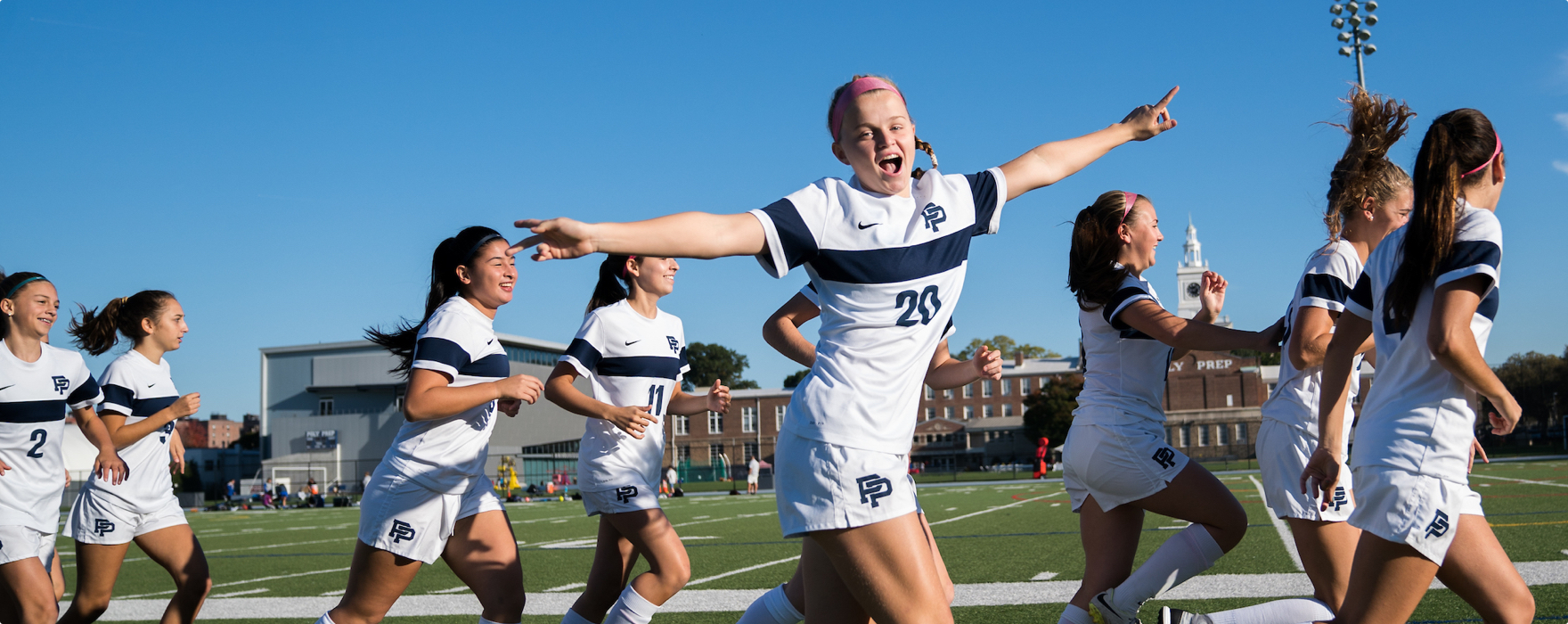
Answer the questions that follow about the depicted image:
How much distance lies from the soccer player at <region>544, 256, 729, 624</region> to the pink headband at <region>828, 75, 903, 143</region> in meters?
2.04

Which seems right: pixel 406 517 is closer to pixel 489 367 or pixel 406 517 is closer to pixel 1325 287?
pixel 489 367

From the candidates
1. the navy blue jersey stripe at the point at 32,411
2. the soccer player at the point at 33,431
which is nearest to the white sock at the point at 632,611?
the soccer player at the point at 33,431

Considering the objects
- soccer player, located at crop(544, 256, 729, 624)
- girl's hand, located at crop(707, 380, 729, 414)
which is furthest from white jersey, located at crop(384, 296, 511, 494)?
girl's hand, located at crop(707, 380, 729, 414)

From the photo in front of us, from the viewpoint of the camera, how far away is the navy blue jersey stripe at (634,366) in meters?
5.20

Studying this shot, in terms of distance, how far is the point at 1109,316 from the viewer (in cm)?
430

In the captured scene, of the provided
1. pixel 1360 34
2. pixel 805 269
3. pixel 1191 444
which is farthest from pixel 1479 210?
pixel 1191 444

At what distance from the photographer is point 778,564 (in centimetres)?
1027

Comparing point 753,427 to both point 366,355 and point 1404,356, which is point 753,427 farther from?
point 1404,356

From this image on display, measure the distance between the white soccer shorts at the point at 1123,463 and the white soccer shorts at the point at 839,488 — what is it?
1.83 m

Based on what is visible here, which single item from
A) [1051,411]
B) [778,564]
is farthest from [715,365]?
[778,564]

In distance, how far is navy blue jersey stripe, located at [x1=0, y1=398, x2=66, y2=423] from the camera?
18.0 ft

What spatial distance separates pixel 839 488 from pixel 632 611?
93.4 inches


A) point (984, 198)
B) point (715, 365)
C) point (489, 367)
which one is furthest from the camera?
point (715, 365)

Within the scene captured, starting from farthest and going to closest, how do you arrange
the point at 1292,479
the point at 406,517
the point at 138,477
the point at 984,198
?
the point at 138,477, the point at 406,517, the point at 1292,479, the point at 984,198
